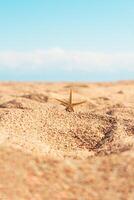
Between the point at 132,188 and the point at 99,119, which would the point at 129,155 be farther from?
the point at 99,119

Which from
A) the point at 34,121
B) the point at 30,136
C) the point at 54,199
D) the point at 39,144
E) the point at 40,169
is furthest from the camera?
the point at 34,121

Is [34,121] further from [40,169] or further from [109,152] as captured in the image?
[40,169]

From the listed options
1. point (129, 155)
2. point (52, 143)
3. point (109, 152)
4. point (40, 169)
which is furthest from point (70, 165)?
point (52, 143)

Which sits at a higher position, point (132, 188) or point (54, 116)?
point (54, 116)

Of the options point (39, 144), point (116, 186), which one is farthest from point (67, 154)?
point (116, 186)

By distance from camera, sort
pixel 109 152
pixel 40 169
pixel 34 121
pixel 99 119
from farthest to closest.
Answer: pixel 99 119 < pixel 34 121 < pixel 109 152 < pixel 40 169

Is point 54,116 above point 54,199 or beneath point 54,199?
above

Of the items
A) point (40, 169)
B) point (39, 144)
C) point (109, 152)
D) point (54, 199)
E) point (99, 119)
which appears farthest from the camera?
point (99, 119)

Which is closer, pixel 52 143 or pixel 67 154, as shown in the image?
pixel 67 154

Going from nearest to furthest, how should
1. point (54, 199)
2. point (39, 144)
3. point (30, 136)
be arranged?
point (54, 199) < point (39, 144) < point (30, 136)
